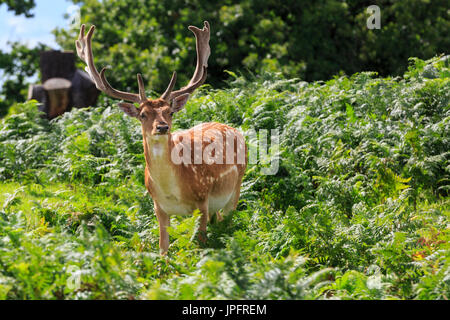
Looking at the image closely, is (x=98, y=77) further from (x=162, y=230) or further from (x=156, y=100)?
(x=162, y=230)

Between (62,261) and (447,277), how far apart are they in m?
3.08

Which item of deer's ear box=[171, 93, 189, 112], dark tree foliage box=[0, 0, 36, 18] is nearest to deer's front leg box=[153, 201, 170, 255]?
deer's ear box=[171, 93, 189, 112]

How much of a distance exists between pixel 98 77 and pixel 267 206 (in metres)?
2.97

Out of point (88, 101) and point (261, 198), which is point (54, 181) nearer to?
point (261, 198)

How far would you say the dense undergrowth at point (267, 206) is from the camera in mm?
4793

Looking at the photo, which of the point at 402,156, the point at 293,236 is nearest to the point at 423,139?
the point at 402,156

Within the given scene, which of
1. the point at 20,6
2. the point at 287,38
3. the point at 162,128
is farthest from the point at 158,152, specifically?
the point at 20,6

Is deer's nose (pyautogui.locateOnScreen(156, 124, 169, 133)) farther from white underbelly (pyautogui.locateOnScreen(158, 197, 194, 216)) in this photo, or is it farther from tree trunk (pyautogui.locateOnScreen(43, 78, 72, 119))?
tree trunk (pyautogui.locateOnScreen(43, 78, 72, 119))

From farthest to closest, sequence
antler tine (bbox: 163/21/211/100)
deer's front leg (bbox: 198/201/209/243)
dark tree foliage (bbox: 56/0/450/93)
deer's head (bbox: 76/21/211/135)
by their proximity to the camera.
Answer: dark tree foliage (bbox: 56/0/450/93)
antler tine (bbox: 163/21/211/100)
deer's front leg (bbox: 198/201/209/243)
deer's head (bbox: 76/21/211/135)

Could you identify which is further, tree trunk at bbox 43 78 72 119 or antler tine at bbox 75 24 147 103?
tree trunk at bbox 43 78 72 119

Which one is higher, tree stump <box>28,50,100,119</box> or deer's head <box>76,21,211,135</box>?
tree stump <box>28,50,100,119</box>

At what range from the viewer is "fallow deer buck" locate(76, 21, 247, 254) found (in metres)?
6.34

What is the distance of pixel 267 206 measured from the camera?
858 centimetres

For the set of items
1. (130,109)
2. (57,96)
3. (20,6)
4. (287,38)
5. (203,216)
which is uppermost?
(20,6)
